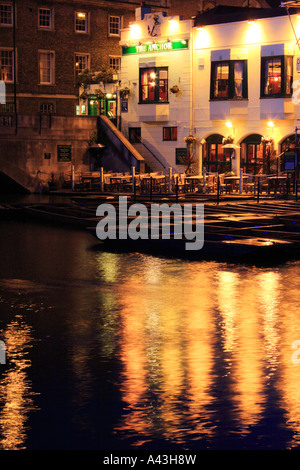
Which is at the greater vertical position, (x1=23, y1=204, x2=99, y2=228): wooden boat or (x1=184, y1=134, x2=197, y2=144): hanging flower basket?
(x1=184, y1=134, x2=197, y2=144): hanging flower basket

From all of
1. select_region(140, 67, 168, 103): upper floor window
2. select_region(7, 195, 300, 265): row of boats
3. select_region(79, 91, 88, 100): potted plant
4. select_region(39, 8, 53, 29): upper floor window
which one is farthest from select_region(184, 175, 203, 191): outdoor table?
select_region(39, 8, 53, 29): upper floor window

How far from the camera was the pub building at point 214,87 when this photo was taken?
151ft

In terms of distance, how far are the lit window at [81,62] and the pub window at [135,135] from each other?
11.0 metres

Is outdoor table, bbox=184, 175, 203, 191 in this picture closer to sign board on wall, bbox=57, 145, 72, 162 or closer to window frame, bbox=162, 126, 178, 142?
window frame, bbox=162, 126, 178, 142

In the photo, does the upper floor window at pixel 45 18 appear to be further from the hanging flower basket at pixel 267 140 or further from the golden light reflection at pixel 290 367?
the golden light reflection at pixel 290 367

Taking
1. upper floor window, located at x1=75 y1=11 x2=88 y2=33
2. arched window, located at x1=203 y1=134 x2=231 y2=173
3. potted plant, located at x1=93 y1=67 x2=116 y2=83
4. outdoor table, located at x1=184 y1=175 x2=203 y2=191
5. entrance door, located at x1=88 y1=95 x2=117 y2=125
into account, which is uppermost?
upper floor window, located at x1=75 y1=11 x2=88 y2=33

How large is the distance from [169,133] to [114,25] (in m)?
16.0

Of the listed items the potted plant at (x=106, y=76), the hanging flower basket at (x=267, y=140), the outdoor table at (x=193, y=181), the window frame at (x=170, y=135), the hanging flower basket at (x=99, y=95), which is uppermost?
the potted plant at (x=106, y=76)

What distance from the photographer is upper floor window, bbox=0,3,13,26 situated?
195 ft

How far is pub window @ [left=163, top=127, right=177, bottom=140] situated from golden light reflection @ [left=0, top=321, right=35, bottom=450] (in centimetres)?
3879

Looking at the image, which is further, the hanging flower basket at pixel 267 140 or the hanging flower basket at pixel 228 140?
the hanging flower basket at pixel 228 140

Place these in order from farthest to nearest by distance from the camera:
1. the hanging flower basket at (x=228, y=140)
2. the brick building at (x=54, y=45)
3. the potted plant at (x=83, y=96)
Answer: the brick building at (x=54, y=45) < the potted plant at (x=83, y=96) < the hanging flower basket at (x=228, y=140)

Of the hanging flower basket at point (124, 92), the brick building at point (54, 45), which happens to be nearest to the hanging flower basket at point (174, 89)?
the hanging flower basket at point (124, 92)
